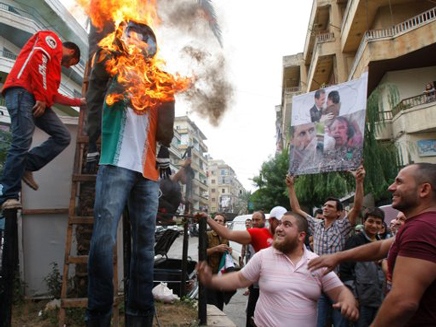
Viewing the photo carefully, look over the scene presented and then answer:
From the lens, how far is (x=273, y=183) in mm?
30312

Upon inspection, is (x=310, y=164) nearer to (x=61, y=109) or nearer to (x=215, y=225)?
(x=215, y=225)

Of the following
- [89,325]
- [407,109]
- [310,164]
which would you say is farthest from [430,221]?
[407,109]

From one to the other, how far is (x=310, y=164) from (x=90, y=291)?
464cm

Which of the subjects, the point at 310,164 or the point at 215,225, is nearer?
the point at 215,225

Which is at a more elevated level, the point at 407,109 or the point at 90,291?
the point at 407,109

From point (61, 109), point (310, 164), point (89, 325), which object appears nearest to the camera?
point (89, 325)

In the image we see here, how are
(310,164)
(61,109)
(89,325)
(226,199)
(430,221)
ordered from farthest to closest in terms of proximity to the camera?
1. (226,199)
2. (61,109)
3. (310,164)
4. (89,325)
5. (430,221)

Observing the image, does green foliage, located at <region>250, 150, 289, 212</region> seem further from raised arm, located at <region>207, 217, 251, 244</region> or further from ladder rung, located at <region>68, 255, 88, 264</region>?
ladder rung, located at <region>68, 255, 88, 264</region>

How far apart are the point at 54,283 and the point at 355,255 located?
3.59 meters

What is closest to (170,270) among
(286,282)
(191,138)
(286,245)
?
(191,138)

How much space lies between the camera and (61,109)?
30938mm

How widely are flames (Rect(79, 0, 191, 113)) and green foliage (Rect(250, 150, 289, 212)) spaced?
88.0 ft

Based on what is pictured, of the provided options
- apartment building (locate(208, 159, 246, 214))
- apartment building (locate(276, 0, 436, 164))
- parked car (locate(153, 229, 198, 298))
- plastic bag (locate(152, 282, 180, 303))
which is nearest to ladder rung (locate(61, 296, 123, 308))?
plastic bag (locate(152, 282, 180, 303))

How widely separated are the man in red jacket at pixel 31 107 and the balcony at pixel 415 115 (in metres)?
17.3
